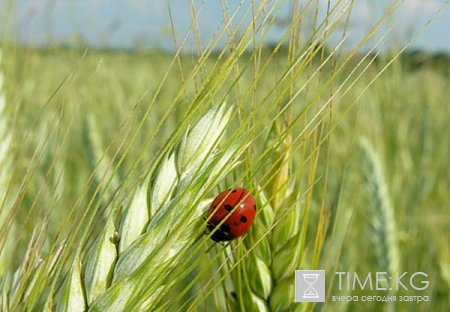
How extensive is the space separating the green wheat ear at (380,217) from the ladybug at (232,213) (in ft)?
2.19

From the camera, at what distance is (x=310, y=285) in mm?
660

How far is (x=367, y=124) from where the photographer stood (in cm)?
188

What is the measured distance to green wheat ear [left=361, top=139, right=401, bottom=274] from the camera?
1.14 metres

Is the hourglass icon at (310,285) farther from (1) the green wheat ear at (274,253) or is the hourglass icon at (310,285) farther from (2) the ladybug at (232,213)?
(2) the ladybug at (232,213)

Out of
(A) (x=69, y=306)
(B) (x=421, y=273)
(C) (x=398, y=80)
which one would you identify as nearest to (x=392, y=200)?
(B) (x=421, y=273)

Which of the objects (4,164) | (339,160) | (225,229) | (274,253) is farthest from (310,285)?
(339,160)

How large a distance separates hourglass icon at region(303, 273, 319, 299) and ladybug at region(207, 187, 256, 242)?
149 millimetres

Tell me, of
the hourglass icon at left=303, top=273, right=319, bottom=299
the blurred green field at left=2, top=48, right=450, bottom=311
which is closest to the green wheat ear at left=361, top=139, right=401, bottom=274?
the blurred green field at left=2, top=48, right=450, bottom=311

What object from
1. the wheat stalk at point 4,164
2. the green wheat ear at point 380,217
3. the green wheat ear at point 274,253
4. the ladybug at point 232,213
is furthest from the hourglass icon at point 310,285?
the green wheat ear at point 380,217

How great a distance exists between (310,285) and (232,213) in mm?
228

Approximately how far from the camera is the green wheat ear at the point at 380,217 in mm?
1138

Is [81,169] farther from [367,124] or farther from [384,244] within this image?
[384,244]

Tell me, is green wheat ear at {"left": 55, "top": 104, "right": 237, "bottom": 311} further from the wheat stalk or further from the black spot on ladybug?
the wheat stalk

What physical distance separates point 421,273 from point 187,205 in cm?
90
